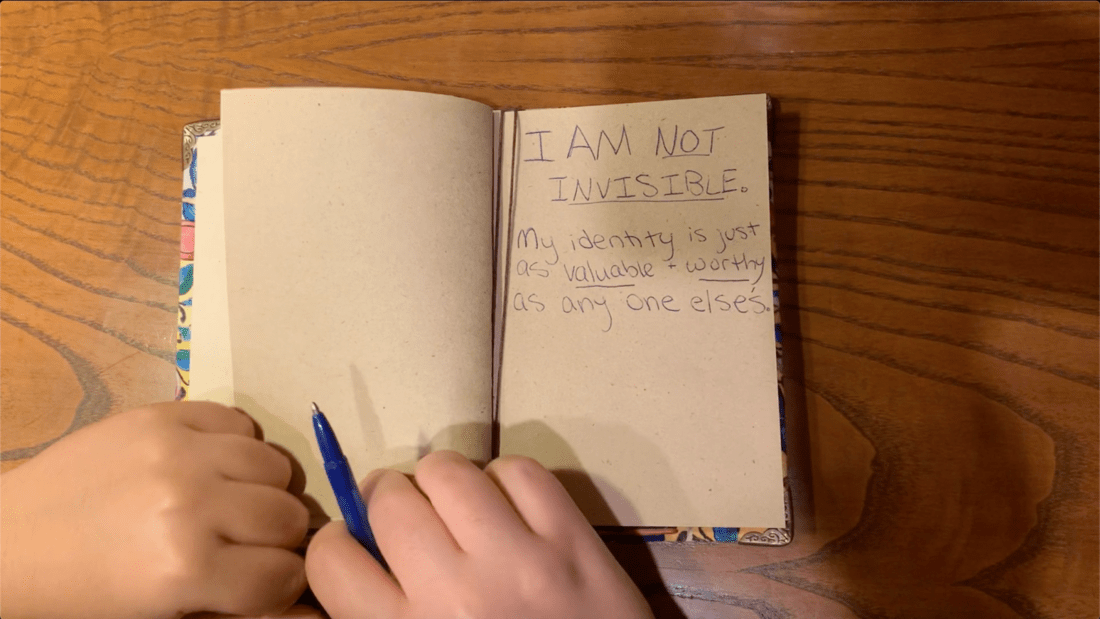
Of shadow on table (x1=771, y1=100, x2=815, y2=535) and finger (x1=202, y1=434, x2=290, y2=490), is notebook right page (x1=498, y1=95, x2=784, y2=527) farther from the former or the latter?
finger (x1=202, y1=434, x2=290, y2=490)

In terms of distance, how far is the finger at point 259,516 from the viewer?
359 millimetres

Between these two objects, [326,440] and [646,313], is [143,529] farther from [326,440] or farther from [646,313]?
[646,313]

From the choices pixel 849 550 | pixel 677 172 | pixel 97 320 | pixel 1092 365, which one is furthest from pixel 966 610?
pixel 97 320

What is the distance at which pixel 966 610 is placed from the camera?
16.2 inches

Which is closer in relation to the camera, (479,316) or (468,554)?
(468,554)

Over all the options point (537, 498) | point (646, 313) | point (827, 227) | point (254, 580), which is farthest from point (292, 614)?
point (827, 227)

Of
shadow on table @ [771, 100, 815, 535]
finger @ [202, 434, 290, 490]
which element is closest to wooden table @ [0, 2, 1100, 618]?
shadow on table @ [771, 100, 815, 535]

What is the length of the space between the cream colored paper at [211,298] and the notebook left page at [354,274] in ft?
0.05

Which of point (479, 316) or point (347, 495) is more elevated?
point (479, 316)

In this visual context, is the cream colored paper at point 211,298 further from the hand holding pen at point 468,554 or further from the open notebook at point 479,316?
the hand holding pen at point 468,554

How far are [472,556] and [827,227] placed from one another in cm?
32

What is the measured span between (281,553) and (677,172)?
35 centimetres

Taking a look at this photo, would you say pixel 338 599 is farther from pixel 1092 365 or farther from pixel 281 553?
pixel 1092 365

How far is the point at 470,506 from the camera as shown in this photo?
1.11 feet
